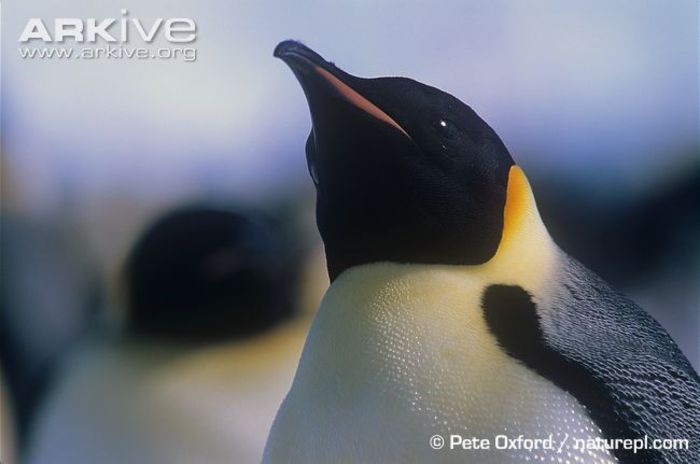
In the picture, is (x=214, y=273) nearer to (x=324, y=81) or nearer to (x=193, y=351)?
(x=193, y=351)

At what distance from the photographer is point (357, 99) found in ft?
3.41

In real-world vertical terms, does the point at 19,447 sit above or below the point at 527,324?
below

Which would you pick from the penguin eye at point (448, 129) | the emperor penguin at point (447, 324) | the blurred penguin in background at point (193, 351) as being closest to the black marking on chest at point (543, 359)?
the emperor penguin at point (447, 324)

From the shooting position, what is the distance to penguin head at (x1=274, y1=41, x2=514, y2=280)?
103cm

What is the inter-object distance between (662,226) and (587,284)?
0.31 metres

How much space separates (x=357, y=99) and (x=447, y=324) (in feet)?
1.16

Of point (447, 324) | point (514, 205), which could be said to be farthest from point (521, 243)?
point (447, 324)

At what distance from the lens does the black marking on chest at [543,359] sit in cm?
91

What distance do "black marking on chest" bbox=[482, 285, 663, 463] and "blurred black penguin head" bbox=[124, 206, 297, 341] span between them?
1.55 ft

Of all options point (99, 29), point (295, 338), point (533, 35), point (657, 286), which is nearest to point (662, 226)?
point (657, 286)

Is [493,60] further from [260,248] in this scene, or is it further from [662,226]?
[260,248]

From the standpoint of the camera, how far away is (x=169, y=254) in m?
1.35

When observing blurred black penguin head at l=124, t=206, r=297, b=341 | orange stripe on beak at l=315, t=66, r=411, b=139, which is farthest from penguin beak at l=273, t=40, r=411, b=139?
blurred black penguin head at l=124, t=206, r=297, b=341

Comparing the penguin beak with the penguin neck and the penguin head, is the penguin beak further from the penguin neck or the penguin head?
the penguin neck
